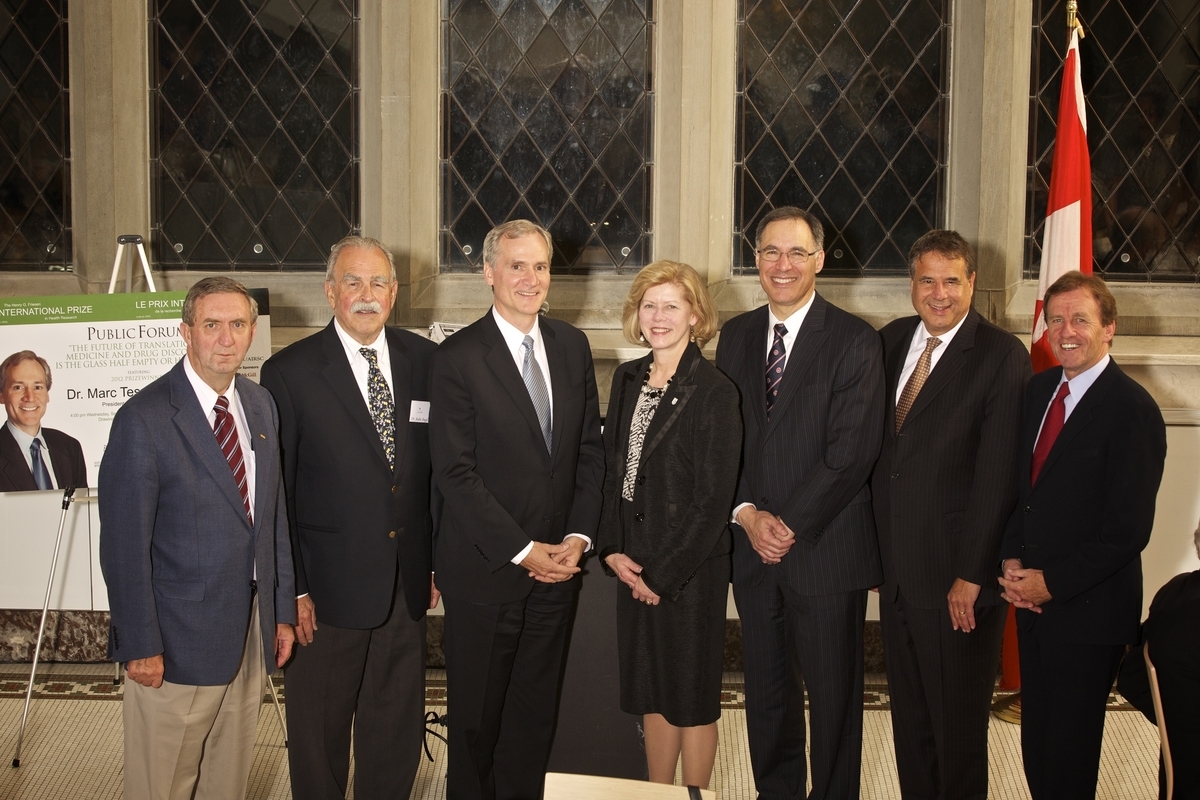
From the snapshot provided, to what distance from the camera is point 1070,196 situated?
3896 mm

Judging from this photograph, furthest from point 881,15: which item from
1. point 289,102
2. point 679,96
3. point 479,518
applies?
point 479,518

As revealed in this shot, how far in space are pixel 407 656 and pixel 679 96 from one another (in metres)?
2.91

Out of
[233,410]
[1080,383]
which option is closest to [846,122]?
[1080,383]

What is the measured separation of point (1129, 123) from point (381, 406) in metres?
3.84

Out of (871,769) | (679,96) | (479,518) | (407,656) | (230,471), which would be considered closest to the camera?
(230,471)

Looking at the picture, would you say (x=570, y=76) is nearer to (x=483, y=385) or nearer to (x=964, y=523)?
(x=483, y=385)

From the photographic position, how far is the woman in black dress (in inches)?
104

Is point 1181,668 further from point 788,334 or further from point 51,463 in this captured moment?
point 51,463

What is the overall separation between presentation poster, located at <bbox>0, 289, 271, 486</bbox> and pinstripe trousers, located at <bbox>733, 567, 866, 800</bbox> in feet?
7.48

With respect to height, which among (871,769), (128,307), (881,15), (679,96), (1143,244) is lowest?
(871,769)

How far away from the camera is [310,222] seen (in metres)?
4.70

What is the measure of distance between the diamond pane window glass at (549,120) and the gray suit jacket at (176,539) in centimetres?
256

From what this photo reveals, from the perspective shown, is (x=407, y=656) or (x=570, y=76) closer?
(x=407, y=656)

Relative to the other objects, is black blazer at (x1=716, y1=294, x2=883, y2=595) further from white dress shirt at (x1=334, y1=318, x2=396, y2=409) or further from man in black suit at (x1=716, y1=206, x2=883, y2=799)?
white dress shirt at (x1=334, y1=318, x2=396, y2=409)
